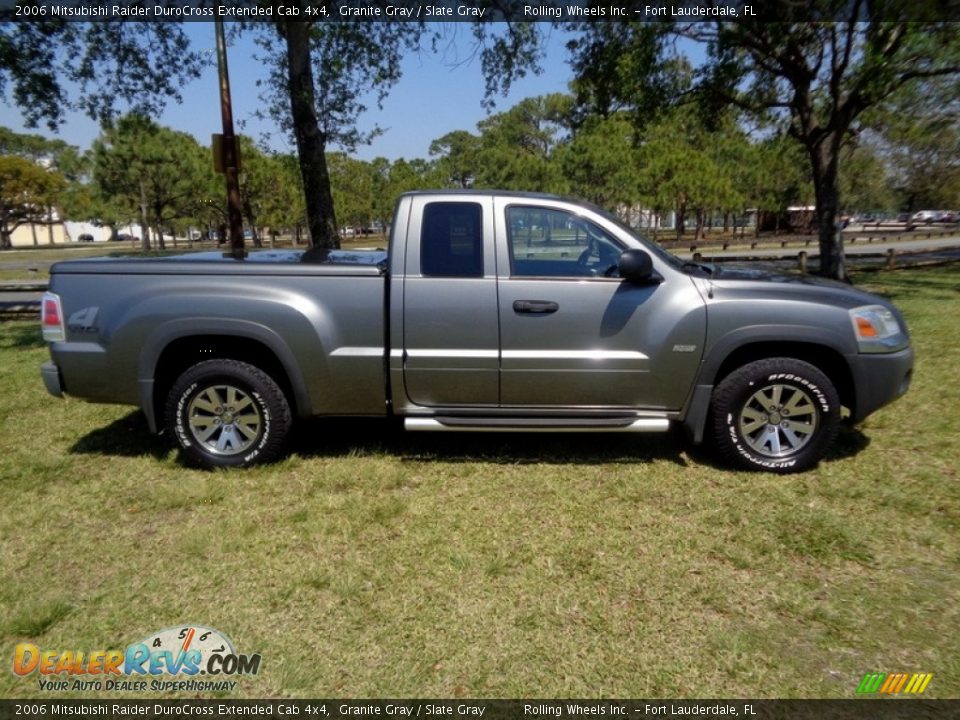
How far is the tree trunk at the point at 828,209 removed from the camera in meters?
13.1

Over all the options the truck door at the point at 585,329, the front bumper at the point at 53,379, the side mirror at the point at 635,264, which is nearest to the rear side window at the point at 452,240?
the truck door at the point at 585,329

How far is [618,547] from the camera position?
3.16 meters

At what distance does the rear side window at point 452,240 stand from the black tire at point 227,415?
4.49 ft

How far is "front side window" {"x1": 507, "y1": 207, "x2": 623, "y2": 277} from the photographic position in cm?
396

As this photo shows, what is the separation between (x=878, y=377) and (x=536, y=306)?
223cm

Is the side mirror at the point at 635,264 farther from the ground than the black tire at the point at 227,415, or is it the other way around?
the side mirror at the point at 635,264

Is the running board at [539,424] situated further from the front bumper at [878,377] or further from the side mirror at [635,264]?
the front bumper at [878,377]

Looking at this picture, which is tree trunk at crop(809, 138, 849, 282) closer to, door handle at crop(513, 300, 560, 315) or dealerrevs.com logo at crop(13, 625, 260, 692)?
door handle at crop(513, 300, 560, 315)

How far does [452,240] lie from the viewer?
156 inches

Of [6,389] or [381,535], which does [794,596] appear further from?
[6,389]

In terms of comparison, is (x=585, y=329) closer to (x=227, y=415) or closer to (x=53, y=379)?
(x=227, y=415)

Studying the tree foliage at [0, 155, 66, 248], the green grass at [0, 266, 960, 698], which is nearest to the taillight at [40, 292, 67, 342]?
the green grass at [0, 266, 960, 698]

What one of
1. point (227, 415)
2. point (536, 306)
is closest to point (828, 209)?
point (536, 306)

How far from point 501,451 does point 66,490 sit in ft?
9.60
